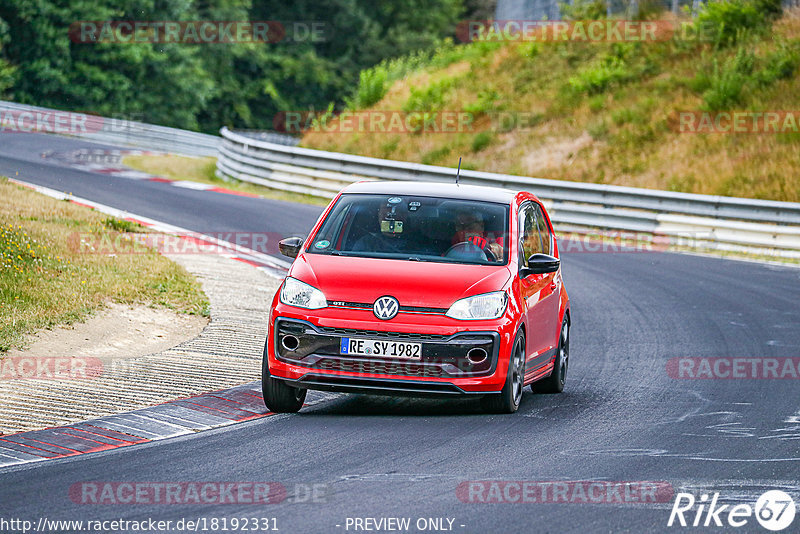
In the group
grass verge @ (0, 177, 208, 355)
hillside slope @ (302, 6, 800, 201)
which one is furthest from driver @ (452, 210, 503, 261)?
hillside slope @ (302, 6, 800, 201)

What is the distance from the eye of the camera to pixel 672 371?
A: 37.5 ft

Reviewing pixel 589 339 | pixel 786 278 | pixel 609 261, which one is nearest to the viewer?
pixel 589 339

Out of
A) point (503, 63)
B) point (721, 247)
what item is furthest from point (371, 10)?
point (721, 247)

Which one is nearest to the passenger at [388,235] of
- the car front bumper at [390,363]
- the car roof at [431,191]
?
the car roof at [431,191]

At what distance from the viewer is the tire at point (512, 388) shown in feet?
29.2

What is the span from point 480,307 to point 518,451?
1.27 m

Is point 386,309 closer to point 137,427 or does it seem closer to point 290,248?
point 290,248

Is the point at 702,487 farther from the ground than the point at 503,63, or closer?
closer

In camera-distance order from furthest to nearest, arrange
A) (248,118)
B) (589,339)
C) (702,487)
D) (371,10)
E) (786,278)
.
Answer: (371,10), (248,118), (786,278), (589,339), (702,487)

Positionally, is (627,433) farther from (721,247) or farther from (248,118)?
(248,118)

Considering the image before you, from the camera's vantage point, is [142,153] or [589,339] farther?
[142,153]

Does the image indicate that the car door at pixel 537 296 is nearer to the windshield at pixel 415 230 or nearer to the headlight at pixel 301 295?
the windshield at pixel 415 230

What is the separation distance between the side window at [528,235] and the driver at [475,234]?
0.70ft

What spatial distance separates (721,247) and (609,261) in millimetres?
3771
